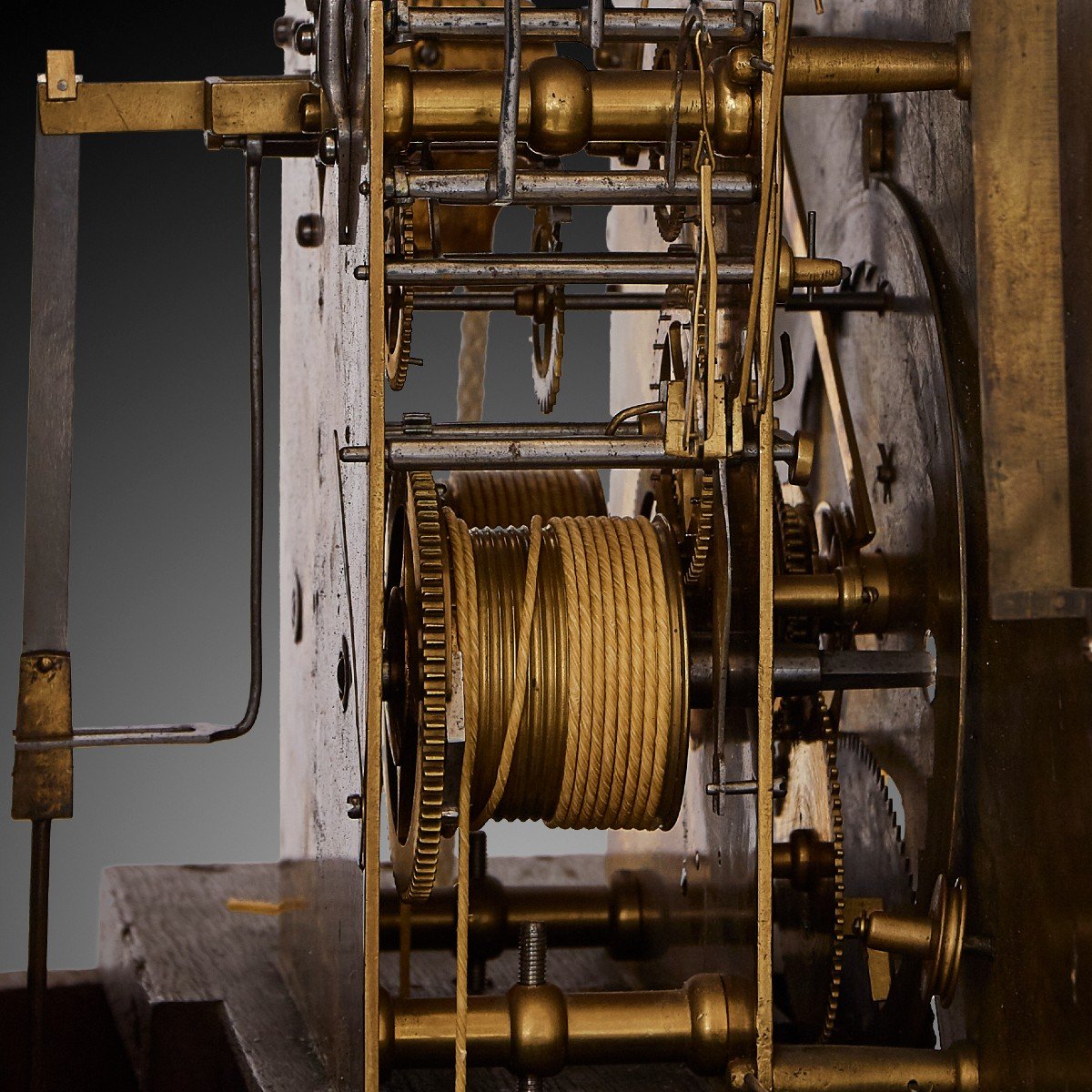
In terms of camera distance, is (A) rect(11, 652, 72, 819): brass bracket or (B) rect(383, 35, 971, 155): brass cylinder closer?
(B) rect(383, 35, 971, 155): brass cylinder

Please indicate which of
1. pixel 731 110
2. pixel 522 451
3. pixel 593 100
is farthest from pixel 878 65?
pixel 522 451

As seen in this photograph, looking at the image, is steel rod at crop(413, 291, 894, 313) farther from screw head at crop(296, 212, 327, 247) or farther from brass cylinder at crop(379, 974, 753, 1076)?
brass cylinder at crop(379, 974, 753, 1076)

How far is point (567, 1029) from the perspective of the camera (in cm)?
163

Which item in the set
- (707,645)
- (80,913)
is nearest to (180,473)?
(80,913)

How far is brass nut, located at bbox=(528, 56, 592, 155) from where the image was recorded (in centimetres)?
154

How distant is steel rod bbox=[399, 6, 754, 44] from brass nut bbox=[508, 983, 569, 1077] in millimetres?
782

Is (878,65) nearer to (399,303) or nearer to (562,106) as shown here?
(562,106)

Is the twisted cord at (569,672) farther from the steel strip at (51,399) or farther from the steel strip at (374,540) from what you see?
the steel strip at (51,399)

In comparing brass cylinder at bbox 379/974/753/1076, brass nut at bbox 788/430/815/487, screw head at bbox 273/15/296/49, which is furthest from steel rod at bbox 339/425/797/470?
screw head at bbox 273/15/296/49

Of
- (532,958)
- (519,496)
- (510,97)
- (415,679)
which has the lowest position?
(532,958)

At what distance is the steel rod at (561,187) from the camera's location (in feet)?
5.10

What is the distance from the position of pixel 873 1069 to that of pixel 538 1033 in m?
0.28

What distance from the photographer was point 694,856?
2.09 m

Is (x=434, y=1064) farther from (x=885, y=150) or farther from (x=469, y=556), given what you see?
(x=885, y=150)
